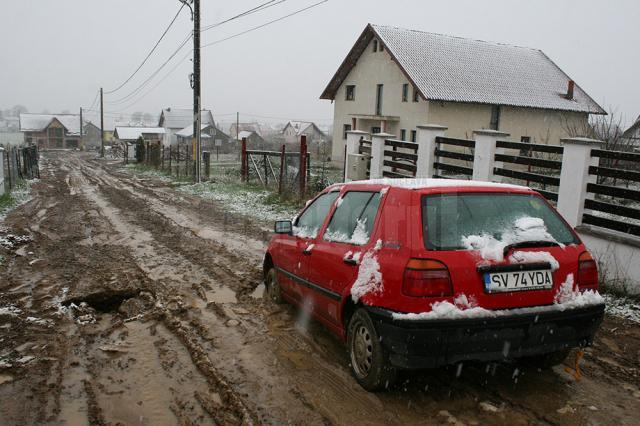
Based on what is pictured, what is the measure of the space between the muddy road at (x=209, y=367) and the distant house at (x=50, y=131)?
95.7m

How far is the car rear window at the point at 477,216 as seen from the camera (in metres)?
3.56

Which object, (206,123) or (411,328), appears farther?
(206,123)

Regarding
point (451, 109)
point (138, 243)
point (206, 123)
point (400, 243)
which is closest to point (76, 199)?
point (138, 243)

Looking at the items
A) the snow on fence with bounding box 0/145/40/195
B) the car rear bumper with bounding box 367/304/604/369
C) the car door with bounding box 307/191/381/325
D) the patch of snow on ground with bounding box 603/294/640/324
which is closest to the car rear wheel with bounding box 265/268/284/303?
the car door with bounding box 307/191/381/325

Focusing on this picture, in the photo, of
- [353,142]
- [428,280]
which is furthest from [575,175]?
[353,142]

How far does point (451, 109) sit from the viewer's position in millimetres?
31953

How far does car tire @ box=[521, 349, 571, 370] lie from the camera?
4.12 meters

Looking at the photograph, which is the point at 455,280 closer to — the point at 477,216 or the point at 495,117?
the point at 477,216

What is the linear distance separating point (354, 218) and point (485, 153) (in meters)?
5.24

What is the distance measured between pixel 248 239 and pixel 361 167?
433cm

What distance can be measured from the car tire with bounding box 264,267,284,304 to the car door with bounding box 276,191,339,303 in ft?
0.64

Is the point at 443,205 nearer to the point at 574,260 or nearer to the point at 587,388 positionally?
the point at 574,260

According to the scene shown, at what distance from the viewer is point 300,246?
5.05 m

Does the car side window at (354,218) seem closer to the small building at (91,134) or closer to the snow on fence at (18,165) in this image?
the snow on fence at (18,165)
